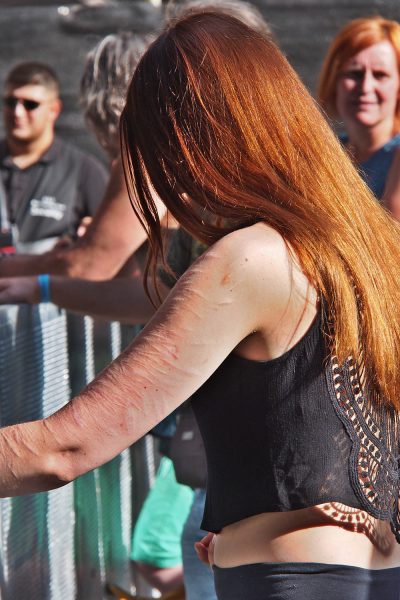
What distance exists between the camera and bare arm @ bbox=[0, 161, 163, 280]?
279 centimetres

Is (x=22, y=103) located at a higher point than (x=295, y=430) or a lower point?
higher

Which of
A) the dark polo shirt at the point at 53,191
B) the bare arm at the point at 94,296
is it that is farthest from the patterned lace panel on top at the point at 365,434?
the dark polo shirt at the point at 53,191

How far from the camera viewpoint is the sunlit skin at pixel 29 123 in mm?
6285

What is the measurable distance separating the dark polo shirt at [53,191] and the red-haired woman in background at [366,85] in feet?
8.36

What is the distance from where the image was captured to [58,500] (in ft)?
9.35

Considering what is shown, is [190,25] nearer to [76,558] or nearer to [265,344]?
[265,344]

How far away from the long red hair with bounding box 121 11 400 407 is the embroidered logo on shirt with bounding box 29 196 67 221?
452cm

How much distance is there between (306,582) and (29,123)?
513 centimetres

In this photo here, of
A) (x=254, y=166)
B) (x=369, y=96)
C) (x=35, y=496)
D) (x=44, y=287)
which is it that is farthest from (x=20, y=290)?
(x=369, y=96)

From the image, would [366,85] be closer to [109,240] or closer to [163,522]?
[109,240]

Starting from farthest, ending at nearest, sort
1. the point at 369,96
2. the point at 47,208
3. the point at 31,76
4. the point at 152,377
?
the point at 31,76 < the point at 47,208 < the point at 369,96 < the point at 152,377

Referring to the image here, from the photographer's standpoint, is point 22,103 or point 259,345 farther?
point 22,103

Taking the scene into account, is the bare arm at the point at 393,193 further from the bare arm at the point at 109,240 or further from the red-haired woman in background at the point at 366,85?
the bare arm at the point at 109,240

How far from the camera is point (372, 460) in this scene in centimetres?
159
